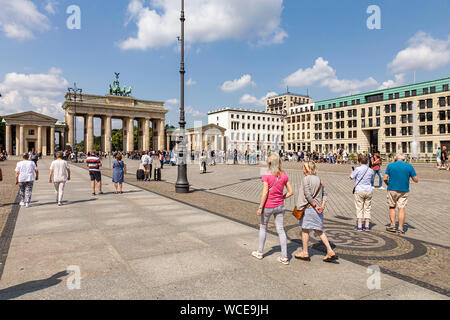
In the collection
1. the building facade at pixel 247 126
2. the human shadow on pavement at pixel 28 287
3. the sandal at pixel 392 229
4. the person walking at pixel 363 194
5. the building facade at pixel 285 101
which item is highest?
the building facade at pixel 285 101

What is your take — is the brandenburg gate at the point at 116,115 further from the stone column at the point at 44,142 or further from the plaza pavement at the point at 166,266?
the plaza pavement at the point at 166,266

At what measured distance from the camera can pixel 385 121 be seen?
241 feet

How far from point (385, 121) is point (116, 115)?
7357 cm

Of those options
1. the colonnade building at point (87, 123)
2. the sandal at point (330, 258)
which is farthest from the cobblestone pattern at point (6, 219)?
the colonnade building at point (87, 123)

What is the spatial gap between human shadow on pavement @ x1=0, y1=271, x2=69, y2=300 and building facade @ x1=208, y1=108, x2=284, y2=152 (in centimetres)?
9584

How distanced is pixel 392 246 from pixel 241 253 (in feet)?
9.66

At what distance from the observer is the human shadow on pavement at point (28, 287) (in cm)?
339

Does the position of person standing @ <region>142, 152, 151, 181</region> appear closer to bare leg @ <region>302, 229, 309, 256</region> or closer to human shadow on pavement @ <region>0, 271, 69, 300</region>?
human shadow on pavement @ <region>0, 271, 69, 300</region>

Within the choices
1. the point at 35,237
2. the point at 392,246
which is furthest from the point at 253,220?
the point at 35,237

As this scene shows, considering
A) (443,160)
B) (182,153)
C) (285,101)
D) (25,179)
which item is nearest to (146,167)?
(182,153)

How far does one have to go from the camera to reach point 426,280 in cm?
A: 392

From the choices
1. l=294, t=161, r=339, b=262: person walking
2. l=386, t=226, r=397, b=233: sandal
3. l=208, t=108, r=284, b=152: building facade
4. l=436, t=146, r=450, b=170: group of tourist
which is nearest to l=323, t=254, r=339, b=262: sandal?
l=294, t=161, r=339, b=262: person walking

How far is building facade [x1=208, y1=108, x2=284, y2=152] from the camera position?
104 meters

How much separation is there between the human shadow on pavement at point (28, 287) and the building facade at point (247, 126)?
314 feet
